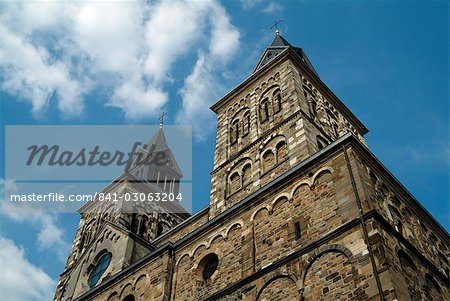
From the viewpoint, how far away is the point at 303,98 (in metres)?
22.9

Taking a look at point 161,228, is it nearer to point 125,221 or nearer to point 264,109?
point 125,221

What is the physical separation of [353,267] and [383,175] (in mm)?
4865

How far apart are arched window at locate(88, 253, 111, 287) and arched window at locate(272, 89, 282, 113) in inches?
437

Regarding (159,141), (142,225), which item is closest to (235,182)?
(142,225)

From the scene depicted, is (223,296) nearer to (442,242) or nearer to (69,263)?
(442,242)

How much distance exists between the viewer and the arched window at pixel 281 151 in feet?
65.5

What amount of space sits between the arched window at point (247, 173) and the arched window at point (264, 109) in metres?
2.92

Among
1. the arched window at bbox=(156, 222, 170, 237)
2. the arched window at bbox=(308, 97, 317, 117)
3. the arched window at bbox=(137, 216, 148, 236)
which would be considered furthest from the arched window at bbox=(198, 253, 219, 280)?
the arched window at bbox=(156, 222, 170, 237)

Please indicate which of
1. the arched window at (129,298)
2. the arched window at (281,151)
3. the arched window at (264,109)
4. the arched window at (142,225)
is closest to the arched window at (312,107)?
the arched window at (264,109)

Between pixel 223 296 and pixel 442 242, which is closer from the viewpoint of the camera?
pixel 223 296

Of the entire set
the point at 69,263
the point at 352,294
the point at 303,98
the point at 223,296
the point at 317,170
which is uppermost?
the point at 303,98

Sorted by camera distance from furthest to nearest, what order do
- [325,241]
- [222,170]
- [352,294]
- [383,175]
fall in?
1. [222,170]
2. [383,175]
3. [325,241]
4. [352,294]

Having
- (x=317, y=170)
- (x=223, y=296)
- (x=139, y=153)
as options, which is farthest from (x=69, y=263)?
(x=317, y=170)

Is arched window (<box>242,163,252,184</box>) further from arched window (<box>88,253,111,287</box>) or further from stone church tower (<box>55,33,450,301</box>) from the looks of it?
arched window (<box>88,253,111,287</box>)
